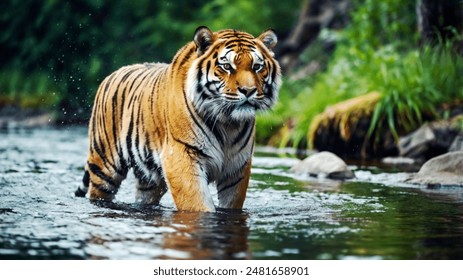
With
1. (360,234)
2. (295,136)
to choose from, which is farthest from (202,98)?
(295,136)

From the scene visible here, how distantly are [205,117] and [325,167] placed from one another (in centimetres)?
346

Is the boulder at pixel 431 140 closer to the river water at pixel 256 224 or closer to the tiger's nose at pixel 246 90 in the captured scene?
the river water at pixel 256 224

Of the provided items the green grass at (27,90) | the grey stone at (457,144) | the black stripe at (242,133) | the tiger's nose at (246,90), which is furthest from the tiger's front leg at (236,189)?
the green grass at (27,90)

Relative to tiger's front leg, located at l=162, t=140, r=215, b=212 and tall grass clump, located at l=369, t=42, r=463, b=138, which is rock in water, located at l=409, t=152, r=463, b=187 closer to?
tall grass clump, located at l=369, t=42, r=463, b=138

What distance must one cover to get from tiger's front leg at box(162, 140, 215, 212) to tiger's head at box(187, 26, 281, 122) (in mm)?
331

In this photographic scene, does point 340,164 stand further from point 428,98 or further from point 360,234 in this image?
point 360,234

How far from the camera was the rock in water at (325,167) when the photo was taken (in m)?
8.56

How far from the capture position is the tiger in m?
5.34

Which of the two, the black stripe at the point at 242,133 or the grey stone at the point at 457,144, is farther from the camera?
the grey stone at the point at 457,144

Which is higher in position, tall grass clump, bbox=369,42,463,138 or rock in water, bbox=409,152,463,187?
tall grass clump, bbox=369,42,463,138

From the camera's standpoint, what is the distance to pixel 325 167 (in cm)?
873

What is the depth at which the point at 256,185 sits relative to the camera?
7934 mm

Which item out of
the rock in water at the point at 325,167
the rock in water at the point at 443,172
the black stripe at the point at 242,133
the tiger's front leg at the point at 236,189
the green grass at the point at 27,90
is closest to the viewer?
the black stripe at the point at 242,133

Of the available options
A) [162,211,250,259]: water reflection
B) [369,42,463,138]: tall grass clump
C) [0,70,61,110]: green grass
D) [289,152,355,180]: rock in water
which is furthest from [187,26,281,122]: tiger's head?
[0,70,61,110]: green grass
